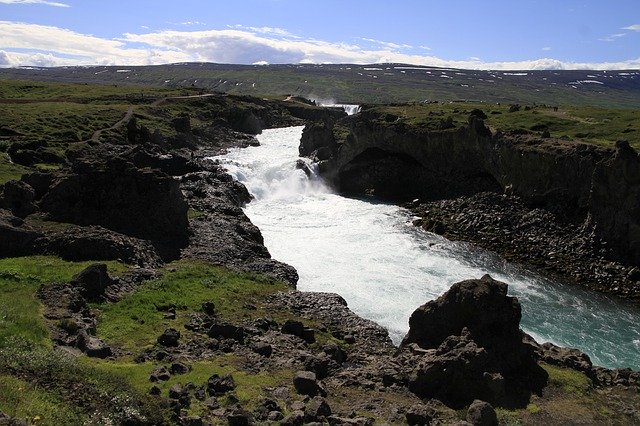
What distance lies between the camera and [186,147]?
95.3 m

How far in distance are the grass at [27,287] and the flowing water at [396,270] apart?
56.3 feet

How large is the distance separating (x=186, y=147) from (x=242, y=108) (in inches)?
1837

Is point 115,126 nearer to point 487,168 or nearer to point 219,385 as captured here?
point 487,168

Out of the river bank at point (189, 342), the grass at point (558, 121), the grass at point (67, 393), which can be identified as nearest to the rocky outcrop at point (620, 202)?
the grass at point (558, 121)

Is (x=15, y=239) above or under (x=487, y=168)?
above

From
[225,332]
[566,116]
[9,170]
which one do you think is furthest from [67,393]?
[566,116]

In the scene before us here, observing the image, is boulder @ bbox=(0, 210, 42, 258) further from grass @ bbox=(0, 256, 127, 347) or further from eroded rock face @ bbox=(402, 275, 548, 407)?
eroded rock face @ bbox=(402, 275, 548, 407)

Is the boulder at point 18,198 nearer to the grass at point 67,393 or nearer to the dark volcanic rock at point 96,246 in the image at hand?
the dark volcanic rock at point 96,246

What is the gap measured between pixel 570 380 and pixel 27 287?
26.8 m

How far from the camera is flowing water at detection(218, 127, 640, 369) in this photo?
3841 centimetres

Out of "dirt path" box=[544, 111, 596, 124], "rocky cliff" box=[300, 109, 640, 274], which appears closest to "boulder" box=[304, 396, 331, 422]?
"rocky cliff" box=[300, 109, 640, 274]

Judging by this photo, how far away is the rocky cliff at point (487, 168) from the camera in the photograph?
52.1 meters

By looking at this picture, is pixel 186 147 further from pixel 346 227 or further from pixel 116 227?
pixel 116 227

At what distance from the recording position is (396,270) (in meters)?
47.9
